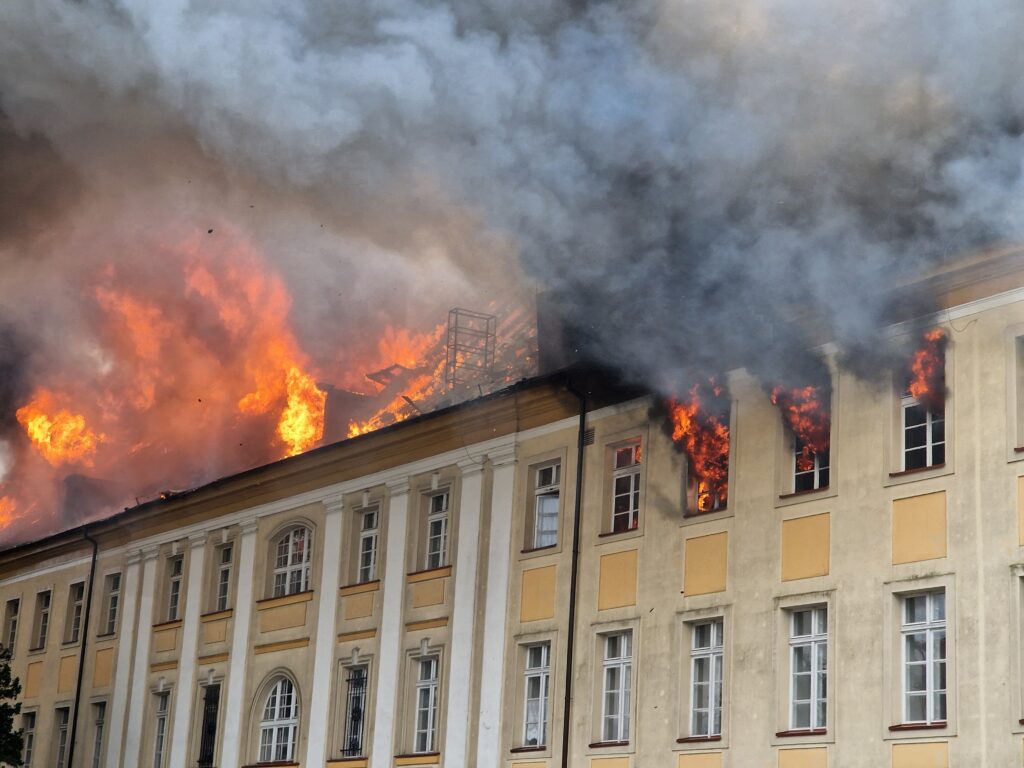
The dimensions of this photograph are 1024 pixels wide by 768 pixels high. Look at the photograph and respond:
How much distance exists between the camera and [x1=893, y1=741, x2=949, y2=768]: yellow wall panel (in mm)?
20245

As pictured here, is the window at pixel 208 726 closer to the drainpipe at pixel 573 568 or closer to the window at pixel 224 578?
the window at pixel 224 578

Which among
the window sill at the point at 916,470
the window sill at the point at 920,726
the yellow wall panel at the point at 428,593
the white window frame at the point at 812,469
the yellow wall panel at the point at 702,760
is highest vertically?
the white window frame at the point at 812,469

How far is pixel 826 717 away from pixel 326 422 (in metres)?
22.3

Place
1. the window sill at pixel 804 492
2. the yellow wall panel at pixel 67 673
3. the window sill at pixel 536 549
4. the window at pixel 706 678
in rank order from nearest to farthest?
the window sill at pixel 804 492 < the window at pixel 706 678 < the window sill at pixel 536 549 < the yellow wall panel at pixel 67 673

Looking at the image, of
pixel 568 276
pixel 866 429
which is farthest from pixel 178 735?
pixel 866 429

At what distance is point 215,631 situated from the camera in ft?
112

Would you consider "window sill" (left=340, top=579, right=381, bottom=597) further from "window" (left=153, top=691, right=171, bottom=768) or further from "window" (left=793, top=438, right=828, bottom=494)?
"window" (left=793, top=438, right=828, bottom=494)

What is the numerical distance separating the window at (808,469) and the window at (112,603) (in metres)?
19.1

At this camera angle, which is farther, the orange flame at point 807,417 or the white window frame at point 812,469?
the orange flame at point 807,417

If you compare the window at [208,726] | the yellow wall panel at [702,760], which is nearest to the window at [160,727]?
the window at [208,726]

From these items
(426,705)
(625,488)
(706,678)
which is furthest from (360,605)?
(706,678)

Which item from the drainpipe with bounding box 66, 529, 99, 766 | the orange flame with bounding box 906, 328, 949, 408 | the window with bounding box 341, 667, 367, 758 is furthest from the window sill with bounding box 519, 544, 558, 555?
the drainpipe with bounding box 66, 529, 99, 766

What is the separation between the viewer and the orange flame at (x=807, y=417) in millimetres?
23156

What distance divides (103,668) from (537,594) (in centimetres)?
1437
